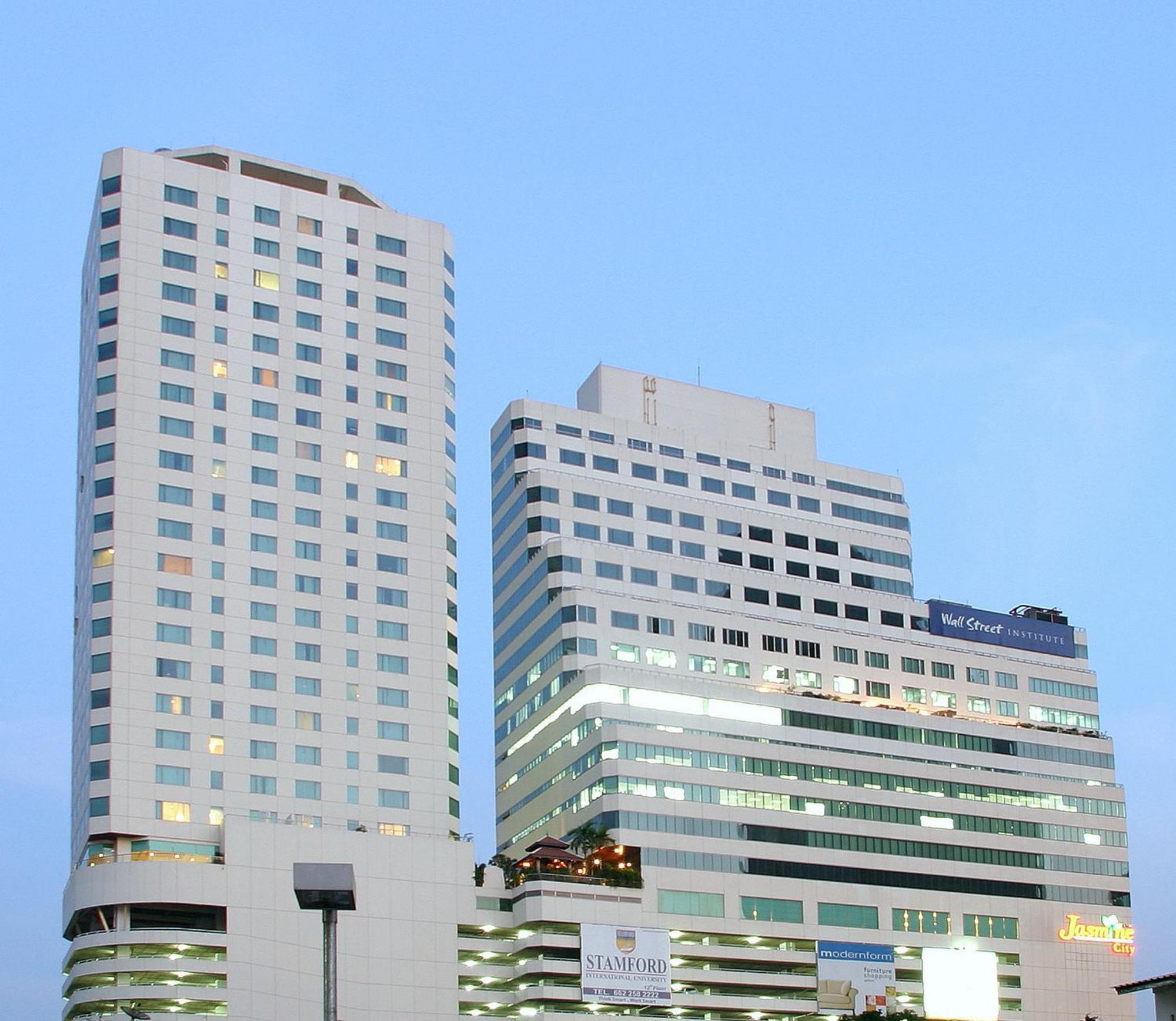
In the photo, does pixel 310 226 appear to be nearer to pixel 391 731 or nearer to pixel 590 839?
pixel 391 731

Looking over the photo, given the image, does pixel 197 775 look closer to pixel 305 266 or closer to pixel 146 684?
pixel 146 684

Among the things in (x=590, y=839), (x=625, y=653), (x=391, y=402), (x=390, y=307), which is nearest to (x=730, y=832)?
(x=590, y=839)

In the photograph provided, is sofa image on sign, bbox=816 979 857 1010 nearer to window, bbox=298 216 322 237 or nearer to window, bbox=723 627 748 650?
window, bbox=723 627 748 650

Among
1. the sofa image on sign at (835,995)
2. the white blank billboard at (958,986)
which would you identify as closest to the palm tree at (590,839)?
the sofa image on sign at (835,995)

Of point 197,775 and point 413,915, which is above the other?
point 197,775

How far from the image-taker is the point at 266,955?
147 m

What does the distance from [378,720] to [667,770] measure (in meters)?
34.7

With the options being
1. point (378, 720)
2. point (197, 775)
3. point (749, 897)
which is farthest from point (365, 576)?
point (749, 897)

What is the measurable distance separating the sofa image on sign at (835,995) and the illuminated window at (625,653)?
37280mm

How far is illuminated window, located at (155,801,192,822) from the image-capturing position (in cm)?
14850

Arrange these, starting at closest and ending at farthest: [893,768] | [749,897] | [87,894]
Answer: [87,894] < [749,897] < [893,768]

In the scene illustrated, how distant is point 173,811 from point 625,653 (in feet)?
191

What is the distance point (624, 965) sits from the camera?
547 feet

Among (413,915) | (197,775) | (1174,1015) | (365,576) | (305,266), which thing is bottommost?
(1174,1015)
